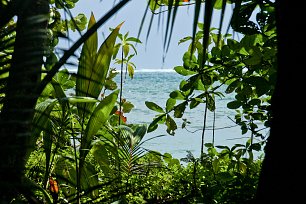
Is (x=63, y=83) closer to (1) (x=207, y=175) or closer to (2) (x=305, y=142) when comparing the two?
(1) (x=207, y=175)

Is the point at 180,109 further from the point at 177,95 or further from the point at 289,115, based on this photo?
the point at 289,115

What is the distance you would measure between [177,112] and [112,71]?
1.57 m

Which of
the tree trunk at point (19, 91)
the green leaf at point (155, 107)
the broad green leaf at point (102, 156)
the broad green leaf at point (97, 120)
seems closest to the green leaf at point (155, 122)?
the green leaf at point (155, 107)

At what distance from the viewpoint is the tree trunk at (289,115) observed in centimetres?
67

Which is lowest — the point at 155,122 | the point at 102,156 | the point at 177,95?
the point at 102,156

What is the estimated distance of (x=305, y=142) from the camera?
0.67 m

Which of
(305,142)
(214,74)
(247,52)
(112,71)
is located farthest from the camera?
(112,71)

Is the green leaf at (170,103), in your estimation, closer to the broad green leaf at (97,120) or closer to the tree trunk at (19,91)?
the broad green leaf at (97,120)

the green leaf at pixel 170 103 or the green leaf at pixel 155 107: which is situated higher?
the green leaf at pixel 170 103

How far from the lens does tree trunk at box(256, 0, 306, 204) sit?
672mm

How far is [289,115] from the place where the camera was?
0.68 meters

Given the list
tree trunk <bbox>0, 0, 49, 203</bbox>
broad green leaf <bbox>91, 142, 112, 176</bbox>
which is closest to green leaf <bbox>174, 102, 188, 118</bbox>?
broad green leaf <bbox>91, 142, 112, 176</bbox>

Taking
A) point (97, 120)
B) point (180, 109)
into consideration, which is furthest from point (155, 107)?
point (97, 120)

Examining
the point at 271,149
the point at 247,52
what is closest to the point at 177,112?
the point at 247,52
